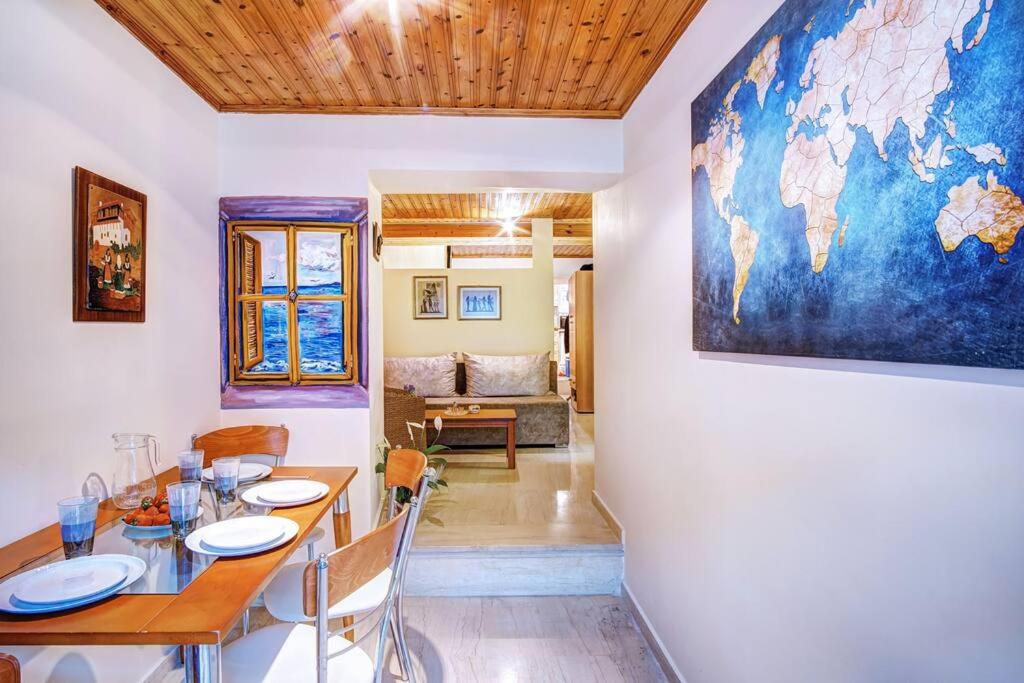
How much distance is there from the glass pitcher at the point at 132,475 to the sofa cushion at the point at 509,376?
4072mm

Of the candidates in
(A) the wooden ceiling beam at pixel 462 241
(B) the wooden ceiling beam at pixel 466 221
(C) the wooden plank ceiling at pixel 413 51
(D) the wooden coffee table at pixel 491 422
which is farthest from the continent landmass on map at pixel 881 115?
(A) the wooden ceiling beam at pixel 462 241

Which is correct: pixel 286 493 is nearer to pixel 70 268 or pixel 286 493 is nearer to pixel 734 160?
pixel 70 268

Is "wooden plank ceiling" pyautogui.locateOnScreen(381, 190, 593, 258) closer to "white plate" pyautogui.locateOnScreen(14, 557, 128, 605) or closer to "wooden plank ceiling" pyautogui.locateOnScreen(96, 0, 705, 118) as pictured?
"wooden plank ceiling" pyautogui.locateOnScreen(96, 0, 705, 118)

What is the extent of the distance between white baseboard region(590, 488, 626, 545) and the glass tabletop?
185 centimetres

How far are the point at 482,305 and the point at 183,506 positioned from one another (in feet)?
15.9

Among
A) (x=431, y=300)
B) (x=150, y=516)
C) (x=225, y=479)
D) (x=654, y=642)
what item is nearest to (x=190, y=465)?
(x=225, y=479)

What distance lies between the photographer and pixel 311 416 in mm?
2699

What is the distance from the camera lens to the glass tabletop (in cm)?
115

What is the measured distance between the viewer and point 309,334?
268cm

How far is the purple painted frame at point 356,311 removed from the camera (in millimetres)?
2621

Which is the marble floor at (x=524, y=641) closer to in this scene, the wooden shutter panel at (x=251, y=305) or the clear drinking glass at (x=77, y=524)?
the clear drinking glass at (x=77, y=524)

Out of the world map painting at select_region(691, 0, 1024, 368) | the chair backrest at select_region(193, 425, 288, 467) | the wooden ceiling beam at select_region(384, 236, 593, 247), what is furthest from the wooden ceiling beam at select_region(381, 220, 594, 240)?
the world map painting at select_region(691, 0, 1024, 368)

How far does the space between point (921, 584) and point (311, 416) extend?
2.58m

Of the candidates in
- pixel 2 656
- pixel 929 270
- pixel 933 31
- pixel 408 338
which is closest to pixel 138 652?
pixel 2 656
